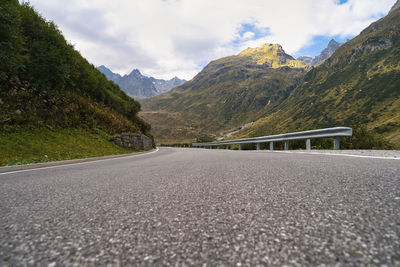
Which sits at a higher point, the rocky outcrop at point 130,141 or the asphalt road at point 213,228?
the rocky outcrop at point 130,141

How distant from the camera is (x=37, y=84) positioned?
14.7 metres

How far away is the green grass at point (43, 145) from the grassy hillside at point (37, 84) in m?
0.12

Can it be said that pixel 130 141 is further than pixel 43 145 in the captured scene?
Yes

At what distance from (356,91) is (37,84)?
156 meters

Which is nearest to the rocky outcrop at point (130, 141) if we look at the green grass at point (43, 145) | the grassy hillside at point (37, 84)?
the grassy hillside at point (37, 84)

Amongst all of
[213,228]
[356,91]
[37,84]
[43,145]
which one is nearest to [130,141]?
[37,84]

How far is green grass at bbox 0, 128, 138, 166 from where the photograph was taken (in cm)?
847

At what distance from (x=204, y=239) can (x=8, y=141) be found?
12.0 meters

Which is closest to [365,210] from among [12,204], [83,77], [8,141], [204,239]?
[204,239]

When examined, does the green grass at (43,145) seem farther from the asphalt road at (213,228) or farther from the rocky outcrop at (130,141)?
the asphalt road at (213,228)

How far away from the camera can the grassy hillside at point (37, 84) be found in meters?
11.8

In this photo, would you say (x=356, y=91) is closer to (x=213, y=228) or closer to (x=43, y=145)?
(x=43, y=145)

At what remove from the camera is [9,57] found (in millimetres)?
12078

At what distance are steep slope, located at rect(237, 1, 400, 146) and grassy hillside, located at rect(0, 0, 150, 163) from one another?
A: 80.7 meters
